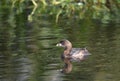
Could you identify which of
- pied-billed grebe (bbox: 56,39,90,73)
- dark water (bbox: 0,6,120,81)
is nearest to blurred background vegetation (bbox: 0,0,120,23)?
dark water (bbox: 0,6,120,81)

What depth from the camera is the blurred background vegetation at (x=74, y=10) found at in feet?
80.9

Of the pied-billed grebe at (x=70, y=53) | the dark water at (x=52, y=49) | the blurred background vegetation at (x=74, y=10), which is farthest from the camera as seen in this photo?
the blurred background vegetation at (x=74, y=10)

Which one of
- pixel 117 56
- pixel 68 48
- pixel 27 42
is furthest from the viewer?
pixel 27 42

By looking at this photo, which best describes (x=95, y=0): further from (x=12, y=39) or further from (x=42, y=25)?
(x=12, y=39)

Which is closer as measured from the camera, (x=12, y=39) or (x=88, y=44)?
(x=88, y=44)

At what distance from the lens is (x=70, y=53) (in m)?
17.8

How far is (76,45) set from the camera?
18.6 metres

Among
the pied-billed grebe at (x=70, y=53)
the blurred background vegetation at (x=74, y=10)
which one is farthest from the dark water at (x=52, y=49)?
the blurred background vegetation at (x=74, y=10)

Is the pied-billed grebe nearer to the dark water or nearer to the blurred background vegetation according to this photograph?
the dark water

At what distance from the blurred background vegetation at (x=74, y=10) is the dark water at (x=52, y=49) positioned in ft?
2.98

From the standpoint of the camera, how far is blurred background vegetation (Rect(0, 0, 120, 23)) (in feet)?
80.9

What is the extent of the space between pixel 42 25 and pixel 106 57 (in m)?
7.05

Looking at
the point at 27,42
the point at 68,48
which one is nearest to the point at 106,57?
the point at 68,48

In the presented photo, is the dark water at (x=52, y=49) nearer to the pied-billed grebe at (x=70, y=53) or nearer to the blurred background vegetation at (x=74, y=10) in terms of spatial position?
the pied-billed grebe at (x=70, y=53)
